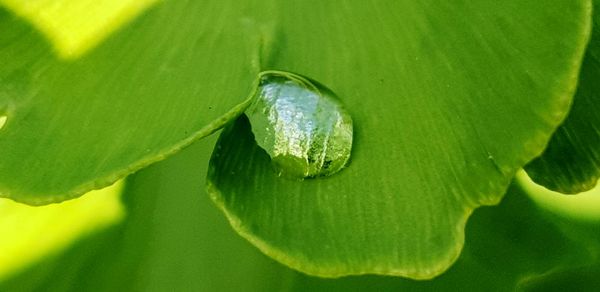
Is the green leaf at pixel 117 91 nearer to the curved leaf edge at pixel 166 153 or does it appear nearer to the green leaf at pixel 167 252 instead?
the curved leaf edge at pixel 166 153

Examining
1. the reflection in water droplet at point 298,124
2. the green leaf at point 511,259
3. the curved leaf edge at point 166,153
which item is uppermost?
the curved leaf edge at point 166,153

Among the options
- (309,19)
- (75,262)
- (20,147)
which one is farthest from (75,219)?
(309,19)

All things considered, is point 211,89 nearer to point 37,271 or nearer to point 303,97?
point 303,97

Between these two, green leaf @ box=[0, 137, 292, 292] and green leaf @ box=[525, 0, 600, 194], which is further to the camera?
green leaf @ box=[0, 137, 292, 292]

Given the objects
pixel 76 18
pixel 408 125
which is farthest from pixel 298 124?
pixel 76 18

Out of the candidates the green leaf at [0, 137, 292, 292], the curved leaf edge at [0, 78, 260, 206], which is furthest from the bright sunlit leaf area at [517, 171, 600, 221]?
the curved leaf edge at [0, 78, 260, 206]

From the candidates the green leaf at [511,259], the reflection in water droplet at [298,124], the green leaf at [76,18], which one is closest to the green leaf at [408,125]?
the reflection in water droplet at [298,124]

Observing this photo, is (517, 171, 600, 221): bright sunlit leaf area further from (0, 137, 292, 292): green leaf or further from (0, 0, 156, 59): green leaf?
(0, 0, 156, 59): green leaf
